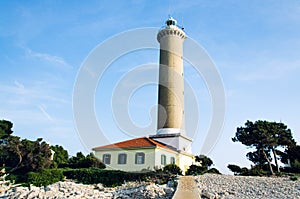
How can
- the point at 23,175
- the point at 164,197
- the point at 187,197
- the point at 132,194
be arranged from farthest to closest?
the point at 23,175 → the point at 132,194 → the point at 164,197 → the point at 187,197

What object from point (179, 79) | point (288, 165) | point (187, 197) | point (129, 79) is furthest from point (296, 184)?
point (179, 79)

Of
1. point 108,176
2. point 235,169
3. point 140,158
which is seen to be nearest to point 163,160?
point 140,158

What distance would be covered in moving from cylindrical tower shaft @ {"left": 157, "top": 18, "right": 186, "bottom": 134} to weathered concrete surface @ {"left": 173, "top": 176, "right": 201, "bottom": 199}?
37.5 ft

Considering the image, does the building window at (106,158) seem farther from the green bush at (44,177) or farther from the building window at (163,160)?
the green bush at (44,177)

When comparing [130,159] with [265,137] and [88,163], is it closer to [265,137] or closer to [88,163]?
[88,163]

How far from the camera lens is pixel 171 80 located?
27141mm

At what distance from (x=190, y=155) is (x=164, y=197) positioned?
14973mm

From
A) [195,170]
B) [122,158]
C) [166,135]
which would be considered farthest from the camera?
[166,135]

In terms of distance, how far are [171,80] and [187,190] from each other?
1664 centimetres

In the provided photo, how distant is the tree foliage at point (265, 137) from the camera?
2064 cm

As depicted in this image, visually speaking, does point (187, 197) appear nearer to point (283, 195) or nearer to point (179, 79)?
point (283, 195)

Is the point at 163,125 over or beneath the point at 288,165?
over

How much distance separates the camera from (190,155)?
2588 cm

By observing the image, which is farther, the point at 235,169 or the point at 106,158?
the point at 106,158
